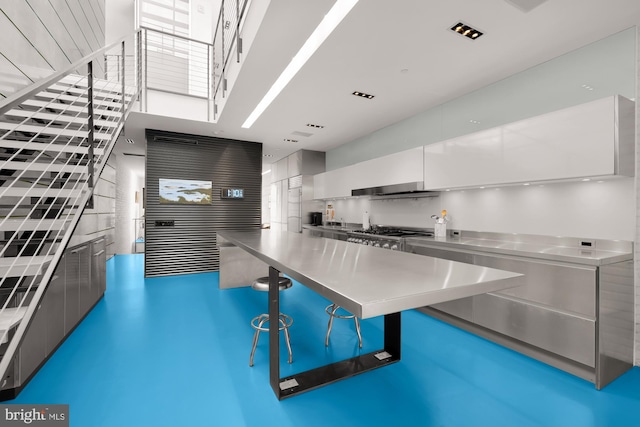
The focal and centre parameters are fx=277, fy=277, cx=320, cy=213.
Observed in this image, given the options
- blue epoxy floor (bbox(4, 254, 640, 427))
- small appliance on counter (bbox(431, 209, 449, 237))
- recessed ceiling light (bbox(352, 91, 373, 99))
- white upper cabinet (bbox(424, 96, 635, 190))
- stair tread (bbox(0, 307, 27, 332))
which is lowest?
blue epoxy floor (bbox(4, 254, 640, 427))

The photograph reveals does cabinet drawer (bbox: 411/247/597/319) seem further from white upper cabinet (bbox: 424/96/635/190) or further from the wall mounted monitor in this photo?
the wall mounted monitor

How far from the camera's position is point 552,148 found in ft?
8.18

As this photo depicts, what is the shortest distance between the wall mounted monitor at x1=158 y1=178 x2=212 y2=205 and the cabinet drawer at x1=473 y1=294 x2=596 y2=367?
5.32 m

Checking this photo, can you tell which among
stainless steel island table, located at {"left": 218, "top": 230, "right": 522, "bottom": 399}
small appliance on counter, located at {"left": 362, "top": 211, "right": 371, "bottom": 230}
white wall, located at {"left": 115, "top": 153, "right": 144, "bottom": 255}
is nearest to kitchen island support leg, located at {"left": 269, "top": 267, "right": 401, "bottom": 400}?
stainless steel island table, located at {"left": 218, "top": 230, "right": 522, "bottom": 399}

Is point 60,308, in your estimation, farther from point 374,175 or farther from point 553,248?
point 553,248

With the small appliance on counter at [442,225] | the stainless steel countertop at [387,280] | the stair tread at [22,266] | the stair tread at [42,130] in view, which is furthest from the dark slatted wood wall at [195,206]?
the stainless steel countertop at [387,280]

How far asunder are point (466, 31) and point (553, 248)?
216 centimetres

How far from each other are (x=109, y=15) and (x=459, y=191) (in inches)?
347

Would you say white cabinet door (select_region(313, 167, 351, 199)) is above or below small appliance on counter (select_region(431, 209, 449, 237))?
above

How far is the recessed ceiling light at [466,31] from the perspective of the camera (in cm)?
234

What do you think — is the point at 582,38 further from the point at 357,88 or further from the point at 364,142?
the point at 364,142

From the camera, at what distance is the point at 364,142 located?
5.69 meters

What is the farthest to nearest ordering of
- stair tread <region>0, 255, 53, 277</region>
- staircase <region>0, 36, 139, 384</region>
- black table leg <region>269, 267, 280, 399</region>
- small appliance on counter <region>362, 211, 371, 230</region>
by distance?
small appliance on counter <region>362, 211, 371, 230</region>
black table leg <region>269, 267, 280, 399</region>
stair tread <region>0, 255, 53, 277</region>
staircase <region>0, 36, 139, 384</region>

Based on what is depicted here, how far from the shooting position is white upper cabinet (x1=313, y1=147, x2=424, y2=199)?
157 inches
